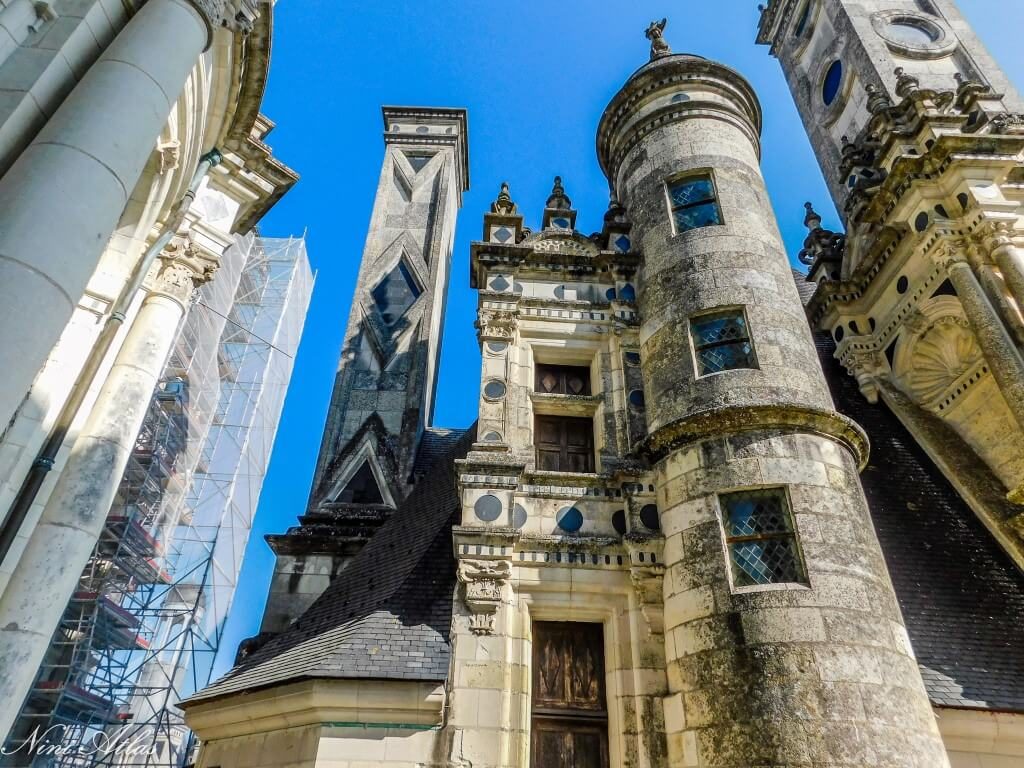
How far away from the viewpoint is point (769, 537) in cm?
763

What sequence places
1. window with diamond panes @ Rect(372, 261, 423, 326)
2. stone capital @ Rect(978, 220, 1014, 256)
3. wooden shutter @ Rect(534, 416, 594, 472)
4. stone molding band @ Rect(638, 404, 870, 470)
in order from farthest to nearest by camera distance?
window with diamond panes @ Rect(372, 261, 423, 326), stone capital @ Rect(978, 220, 1014, 256), wooden shutter @ Rect(534, 416, 594, 472), stone molding band @ Rect(638, 404, 870, 470)

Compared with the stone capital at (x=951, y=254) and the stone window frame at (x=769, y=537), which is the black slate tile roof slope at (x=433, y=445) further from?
the stone capital at (x=951, y=254)

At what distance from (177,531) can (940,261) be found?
891 inches

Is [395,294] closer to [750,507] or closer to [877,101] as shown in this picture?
[750,507]

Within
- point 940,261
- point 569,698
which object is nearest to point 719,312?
point 940,261

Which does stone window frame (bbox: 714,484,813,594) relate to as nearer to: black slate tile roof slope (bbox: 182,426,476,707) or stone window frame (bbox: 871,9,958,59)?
black slate tile roof slope (bbox: 182,426,476,707)

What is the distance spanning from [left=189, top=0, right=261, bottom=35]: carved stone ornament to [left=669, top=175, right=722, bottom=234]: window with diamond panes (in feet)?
22.9

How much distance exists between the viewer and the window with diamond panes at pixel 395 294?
16469 mm

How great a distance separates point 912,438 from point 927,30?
14296 millimetres

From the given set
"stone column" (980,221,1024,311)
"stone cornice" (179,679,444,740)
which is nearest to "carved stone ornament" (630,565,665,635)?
"stone cornice" (179,679,444,740)

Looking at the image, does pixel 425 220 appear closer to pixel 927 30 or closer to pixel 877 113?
pixel 877 113

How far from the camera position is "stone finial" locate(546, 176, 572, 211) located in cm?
1304

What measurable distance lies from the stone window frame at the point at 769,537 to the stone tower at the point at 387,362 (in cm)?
688

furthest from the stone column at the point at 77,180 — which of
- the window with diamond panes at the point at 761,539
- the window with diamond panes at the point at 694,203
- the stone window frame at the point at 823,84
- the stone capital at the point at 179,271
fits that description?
the stone window frame at the point at 823,84
